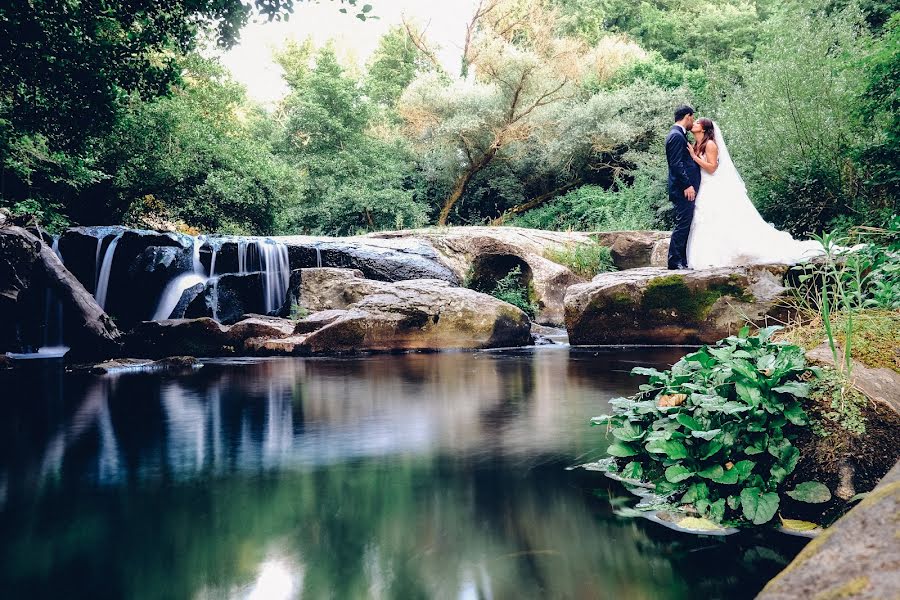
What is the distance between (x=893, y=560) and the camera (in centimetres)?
114

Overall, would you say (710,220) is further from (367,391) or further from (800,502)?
(800,502)

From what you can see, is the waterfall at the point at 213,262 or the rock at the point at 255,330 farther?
the waterfall at the point at 213,262

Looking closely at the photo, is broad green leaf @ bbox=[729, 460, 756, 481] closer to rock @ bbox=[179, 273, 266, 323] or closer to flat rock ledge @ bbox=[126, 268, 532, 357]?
flat rock ledge @ bbox=[126, 268, 532, 357]

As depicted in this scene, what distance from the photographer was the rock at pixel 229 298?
1257 centimetres

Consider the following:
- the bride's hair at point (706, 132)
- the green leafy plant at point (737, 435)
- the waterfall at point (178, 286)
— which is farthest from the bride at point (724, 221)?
the waterfall at point (178, 286)

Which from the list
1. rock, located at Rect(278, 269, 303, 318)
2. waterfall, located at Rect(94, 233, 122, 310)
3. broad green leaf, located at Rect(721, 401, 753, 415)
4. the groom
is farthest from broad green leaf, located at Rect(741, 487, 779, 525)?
waterfall, located at Rect(94, 233, 122, 310)

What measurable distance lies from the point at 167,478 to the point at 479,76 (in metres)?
23.9

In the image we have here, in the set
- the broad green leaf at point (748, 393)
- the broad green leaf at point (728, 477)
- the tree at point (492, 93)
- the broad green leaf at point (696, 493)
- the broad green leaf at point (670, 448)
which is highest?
the tree at point (492, 93)

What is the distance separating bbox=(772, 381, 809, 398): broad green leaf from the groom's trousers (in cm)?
730

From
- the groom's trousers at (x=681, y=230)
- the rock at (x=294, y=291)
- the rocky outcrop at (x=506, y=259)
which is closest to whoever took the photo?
the groom's trousers at (x=681, y=230)

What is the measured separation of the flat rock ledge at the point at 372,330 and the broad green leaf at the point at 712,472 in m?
8.27

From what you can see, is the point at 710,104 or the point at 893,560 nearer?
the point at 893,560

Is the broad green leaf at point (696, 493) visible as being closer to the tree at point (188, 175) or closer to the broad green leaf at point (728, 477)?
the broad green leaf at point (728, 477)

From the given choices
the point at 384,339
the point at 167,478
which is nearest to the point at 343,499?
the point at 167,478
